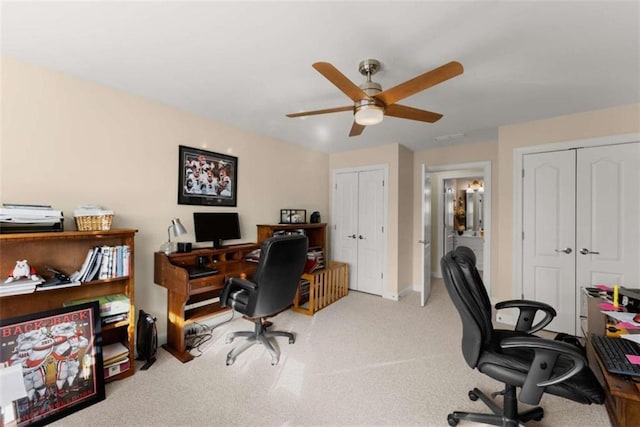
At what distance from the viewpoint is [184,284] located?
224 centimetres

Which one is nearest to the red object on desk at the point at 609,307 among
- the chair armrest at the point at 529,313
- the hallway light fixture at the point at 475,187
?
the chair armrest at the point at 529,313

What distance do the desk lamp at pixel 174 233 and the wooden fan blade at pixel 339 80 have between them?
1930 mm

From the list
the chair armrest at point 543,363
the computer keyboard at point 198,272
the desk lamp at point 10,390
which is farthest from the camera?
the computer keyboard at point 198,272

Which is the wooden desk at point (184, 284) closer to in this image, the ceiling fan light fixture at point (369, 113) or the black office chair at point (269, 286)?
the black office chair at point (269, 286)

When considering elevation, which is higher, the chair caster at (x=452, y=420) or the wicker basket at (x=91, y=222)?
the wicker basket at (x=91, y=222)

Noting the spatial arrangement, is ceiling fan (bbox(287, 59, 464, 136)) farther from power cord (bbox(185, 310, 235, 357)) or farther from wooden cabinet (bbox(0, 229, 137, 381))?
power cord (bbox(185, 310, 235, 357))

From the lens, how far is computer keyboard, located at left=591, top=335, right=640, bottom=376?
3.79ft

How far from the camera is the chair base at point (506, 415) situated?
5.00 feet

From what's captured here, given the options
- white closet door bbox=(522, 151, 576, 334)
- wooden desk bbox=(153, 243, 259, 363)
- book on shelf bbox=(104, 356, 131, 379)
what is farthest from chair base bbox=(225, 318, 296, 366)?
white closet door bbox=(522, 151, 576, 334)

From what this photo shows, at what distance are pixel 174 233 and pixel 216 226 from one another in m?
0.43

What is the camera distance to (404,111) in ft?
6.04

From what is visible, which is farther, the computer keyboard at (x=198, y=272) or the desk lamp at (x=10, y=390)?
the computer keyboard at (x=198, y=272)

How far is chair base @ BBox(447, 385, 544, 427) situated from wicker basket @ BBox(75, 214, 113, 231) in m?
2.71

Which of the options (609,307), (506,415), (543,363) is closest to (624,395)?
(543,363)
